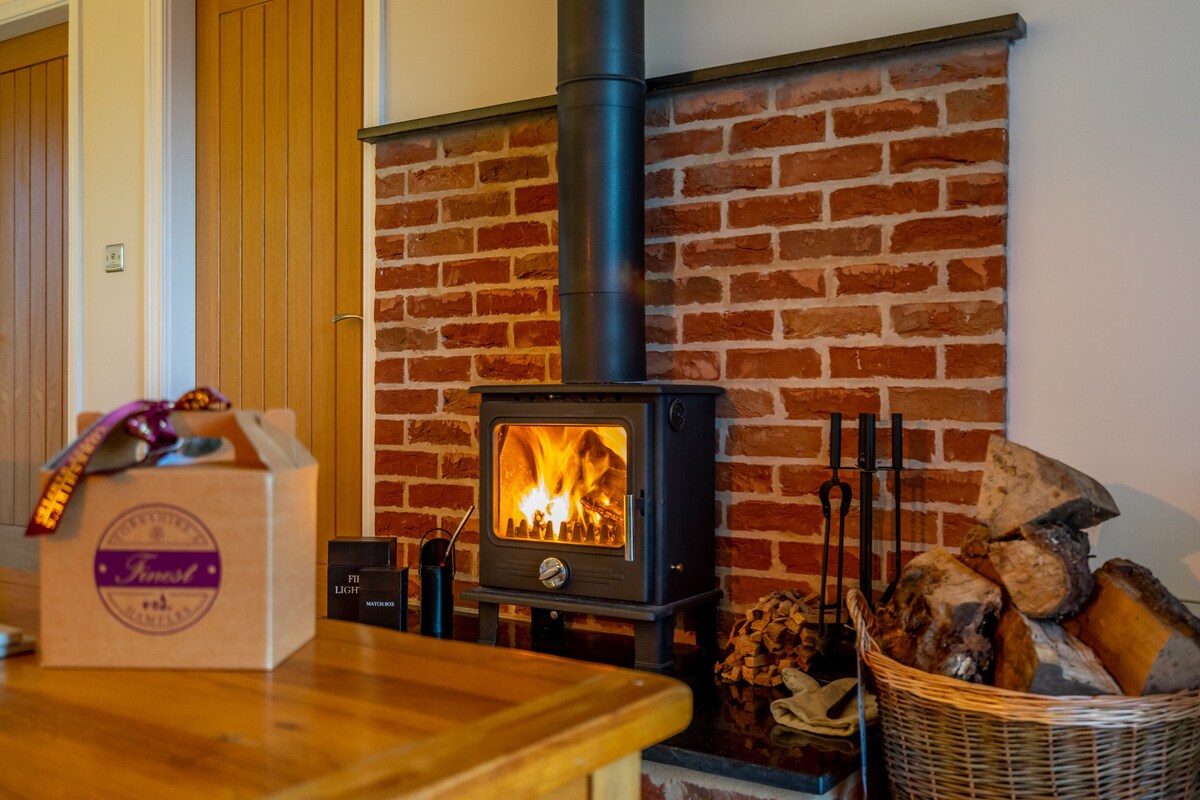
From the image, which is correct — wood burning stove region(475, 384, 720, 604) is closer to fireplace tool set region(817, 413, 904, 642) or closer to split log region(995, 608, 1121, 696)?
fireplace tool set region(817, 413, 904, 642)

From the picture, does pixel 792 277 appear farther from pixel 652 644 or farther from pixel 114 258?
pixel 114 258

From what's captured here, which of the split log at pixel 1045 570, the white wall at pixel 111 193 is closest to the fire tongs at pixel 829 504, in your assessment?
the split log at pixel 1045 570

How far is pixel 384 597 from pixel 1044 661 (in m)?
1.54

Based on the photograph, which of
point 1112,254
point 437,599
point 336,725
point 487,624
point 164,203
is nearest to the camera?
point 336,725

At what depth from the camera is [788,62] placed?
99.3 inches

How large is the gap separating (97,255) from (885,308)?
116 inches

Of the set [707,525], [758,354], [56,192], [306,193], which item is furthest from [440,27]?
[56,192]

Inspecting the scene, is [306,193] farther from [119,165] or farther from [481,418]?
[481,418]

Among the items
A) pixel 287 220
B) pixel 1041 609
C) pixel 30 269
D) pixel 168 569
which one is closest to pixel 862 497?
pixel 1041 609

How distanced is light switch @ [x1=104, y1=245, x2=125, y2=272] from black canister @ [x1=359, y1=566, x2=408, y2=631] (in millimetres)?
1939

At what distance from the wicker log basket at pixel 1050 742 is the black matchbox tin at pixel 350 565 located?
142 cm

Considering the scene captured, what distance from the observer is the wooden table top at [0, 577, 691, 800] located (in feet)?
2.02

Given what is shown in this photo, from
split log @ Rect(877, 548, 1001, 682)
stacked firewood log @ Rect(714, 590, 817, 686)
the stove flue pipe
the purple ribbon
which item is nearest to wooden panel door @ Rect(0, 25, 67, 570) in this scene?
the stove flue pipe

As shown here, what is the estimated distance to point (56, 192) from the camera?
4.30m
